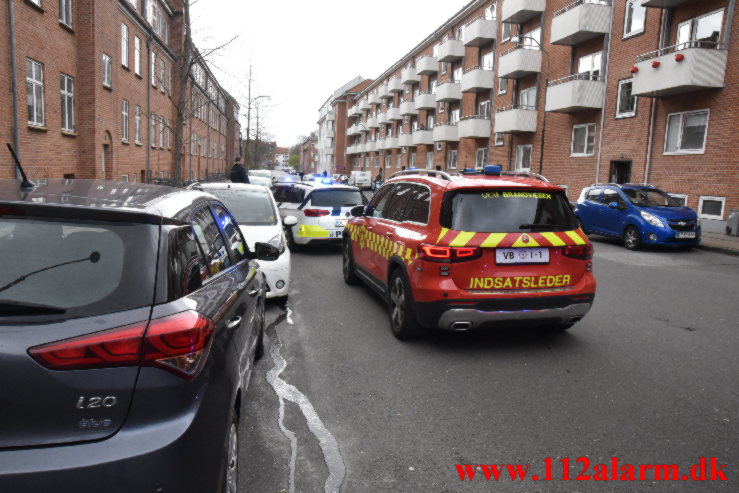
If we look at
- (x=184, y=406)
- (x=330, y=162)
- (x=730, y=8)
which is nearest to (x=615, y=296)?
(x=184, y=406)

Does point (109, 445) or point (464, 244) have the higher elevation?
point (464, 244)

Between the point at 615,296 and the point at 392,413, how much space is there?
5647 millimetres

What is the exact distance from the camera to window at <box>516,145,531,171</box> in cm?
3011

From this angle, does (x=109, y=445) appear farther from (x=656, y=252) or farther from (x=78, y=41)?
(x=78, y=41)

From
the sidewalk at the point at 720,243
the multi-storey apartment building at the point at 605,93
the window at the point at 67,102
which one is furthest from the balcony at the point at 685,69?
the window at the point at 67,102

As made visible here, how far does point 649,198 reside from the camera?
15.1 m

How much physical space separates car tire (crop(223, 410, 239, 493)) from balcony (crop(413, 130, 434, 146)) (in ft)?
146

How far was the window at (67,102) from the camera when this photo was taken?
18.5m

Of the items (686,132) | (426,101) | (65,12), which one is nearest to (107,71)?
(65,12)

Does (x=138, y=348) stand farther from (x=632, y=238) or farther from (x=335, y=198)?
(x=632, y=238)

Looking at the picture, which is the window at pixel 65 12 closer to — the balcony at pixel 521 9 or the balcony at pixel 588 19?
the balcony at pixel 588 19

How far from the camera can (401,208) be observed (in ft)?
21.2

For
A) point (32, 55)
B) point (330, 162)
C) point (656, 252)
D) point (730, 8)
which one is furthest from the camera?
point (330, 162)

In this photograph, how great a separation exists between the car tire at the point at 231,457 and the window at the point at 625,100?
23.1 metres
